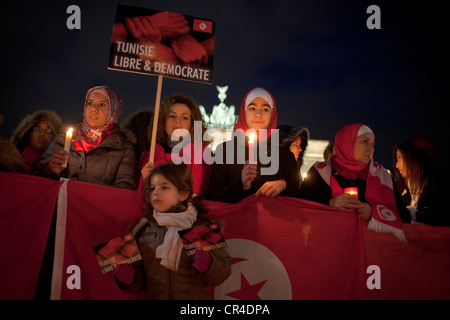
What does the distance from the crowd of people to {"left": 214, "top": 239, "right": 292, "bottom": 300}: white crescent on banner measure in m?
0.37

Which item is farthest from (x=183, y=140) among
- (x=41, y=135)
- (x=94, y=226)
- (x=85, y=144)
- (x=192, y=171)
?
(x=41, y=135)

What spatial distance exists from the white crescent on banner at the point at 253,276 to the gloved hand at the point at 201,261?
665 millimetres

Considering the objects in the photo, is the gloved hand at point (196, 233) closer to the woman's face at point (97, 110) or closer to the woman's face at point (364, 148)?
the woman's face at point (97, 110)

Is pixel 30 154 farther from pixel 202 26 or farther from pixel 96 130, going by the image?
pixel 202 26

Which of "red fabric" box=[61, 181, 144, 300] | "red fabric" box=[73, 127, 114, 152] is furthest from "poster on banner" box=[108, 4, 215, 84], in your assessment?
"red fabric" box=[61, 181, 144, 300]

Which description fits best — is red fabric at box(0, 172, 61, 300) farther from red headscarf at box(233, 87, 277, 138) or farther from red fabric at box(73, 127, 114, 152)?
red headscarf at box(233, 87, 277, 138)

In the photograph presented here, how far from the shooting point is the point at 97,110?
138 inches

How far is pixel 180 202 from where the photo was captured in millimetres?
2635

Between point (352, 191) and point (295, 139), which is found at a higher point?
point (295, 139)

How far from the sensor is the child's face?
2539mm

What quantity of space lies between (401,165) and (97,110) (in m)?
3.77

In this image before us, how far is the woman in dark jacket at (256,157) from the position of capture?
3273 millimetres

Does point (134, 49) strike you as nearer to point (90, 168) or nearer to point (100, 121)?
point (100, 121)

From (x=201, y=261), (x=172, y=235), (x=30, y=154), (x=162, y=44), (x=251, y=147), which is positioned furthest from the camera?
(x=30, y=154)
